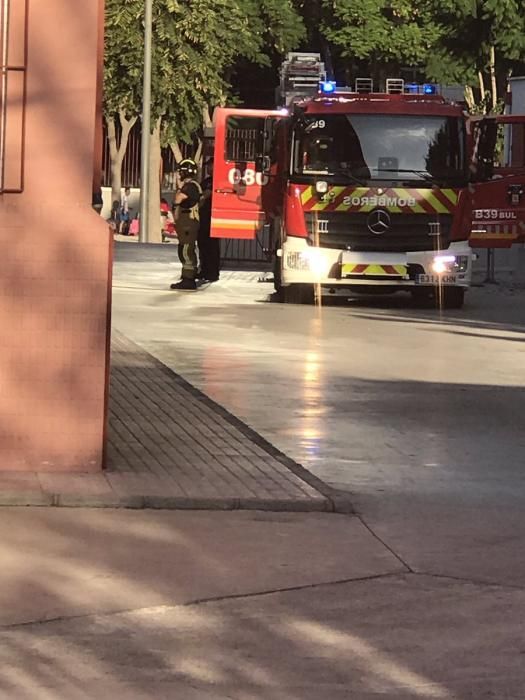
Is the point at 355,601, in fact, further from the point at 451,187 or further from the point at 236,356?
the point at 451,187

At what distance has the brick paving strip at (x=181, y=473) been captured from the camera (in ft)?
27.4

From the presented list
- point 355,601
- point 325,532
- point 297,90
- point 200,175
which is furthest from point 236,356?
point 200,175

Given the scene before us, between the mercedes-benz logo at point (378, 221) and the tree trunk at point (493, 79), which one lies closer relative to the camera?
the mercedes-benz logo at point (378, 221)

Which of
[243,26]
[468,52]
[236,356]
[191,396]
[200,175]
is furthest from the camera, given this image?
[243,26]

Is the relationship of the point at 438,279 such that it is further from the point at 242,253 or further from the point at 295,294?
the point at 242,253

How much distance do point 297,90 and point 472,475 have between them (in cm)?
1952

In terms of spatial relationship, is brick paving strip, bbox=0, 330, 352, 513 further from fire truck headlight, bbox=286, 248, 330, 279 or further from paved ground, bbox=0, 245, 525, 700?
fire truck headlight, bbox=286, 248, 330, 279

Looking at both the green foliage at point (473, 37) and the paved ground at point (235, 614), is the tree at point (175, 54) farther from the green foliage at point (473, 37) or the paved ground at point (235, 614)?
the paved ground at point (235, 614)

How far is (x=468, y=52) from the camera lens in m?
46.2

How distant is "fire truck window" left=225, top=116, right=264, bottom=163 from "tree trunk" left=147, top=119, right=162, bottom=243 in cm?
2556

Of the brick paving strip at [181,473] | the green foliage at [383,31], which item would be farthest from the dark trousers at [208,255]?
the green foliage at [383,31]

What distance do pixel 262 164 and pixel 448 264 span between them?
2668 mm

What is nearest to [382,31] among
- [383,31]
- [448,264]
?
[383,31]

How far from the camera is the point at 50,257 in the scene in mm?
8875
